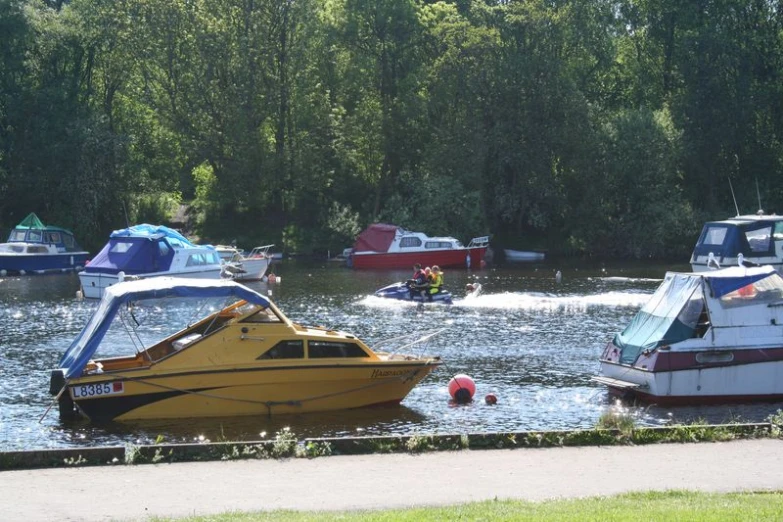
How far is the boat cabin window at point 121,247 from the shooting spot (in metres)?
51.1

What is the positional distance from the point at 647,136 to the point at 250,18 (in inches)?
1083

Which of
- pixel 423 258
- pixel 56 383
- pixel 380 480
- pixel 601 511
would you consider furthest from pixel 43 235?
pixel 601 511

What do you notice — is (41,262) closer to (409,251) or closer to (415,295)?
(409,251)

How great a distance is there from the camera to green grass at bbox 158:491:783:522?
13.4 m

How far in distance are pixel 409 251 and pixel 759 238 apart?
2257 cm

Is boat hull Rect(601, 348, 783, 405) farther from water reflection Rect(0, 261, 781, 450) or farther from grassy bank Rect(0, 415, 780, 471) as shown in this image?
grassy bank Rect(0, 415, 780, 471)

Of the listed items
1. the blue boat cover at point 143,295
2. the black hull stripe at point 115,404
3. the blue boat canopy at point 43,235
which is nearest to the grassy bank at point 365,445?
the black hull stripe at point 115,404

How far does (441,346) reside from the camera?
35156 millimetres

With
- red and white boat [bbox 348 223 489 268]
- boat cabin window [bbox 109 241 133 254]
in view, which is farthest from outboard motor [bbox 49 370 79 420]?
red and white boat [bbox 348 223 489 268]

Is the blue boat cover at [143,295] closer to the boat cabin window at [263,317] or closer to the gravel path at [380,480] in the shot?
the boat cabin window at [263,317]

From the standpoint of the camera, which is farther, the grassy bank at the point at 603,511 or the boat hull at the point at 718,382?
the boat hull at the point at 718,382

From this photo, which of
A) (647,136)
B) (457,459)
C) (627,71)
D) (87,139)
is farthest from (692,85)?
(457,459)

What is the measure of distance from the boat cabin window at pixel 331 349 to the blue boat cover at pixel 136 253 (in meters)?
26.3

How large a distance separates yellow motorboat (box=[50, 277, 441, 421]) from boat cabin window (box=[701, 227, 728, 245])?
26.8 metres
